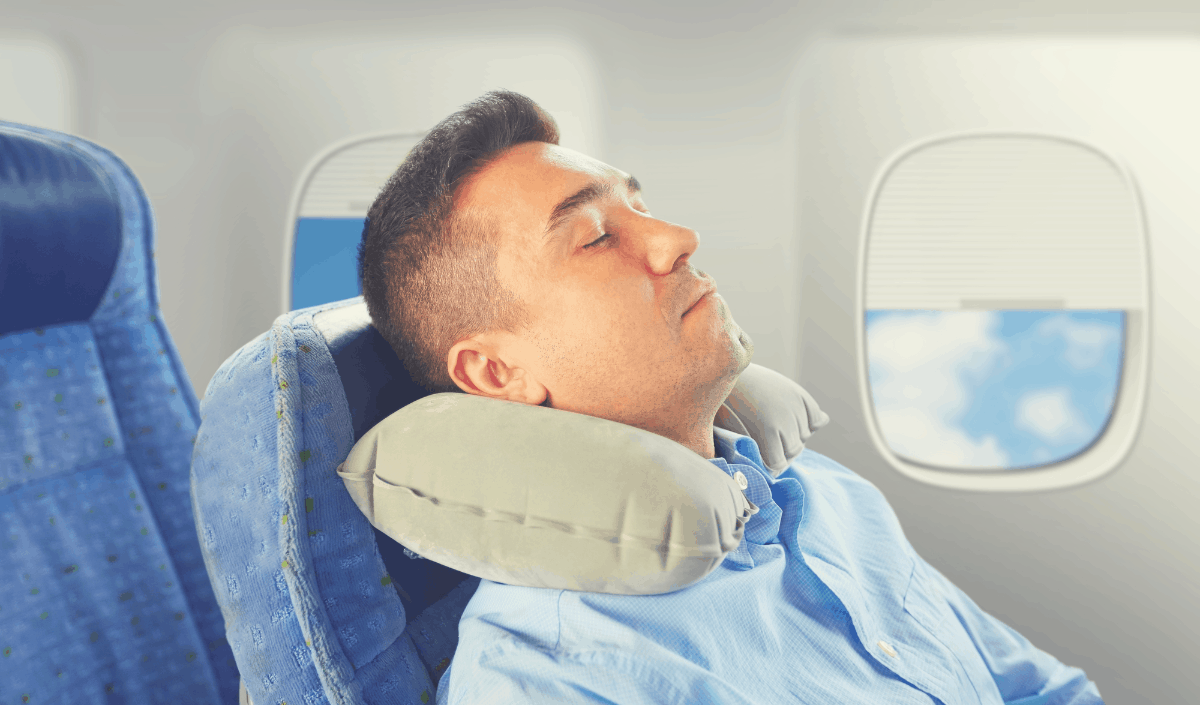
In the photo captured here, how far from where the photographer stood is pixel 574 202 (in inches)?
44.8

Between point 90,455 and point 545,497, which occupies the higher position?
point 545,497

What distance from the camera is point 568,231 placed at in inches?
43.9

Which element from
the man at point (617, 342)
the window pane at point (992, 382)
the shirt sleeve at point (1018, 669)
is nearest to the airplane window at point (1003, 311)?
the window pane at point (992, 382)

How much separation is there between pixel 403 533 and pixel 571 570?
22cm

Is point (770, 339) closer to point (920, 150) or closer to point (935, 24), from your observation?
point (920, 150)

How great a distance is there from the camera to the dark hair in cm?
115

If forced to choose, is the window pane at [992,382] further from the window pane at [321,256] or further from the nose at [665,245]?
the window pane at [321,256]

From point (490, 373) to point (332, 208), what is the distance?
1195 millimetres

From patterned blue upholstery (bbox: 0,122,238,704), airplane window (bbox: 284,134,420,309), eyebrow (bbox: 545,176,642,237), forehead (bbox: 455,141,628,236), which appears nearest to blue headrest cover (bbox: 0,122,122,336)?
patterned blue upholstery (bbox: 0,122,238,704)

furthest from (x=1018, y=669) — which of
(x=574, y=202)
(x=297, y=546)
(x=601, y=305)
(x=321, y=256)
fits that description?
(x=321, y=256)

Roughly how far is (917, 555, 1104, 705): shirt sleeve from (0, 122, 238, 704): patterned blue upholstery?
1.38 m

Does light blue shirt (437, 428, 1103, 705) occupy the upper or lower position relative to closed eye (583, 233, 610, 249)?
→ lower

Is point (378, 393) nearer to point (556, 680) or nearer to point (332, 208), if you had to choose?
point (556, 680)

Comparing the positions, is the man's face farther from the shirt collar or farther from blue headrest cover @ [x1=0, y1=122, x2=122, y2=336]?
blue headrest cover @ [x1=0, y1=122, x2=122, y2=336]
